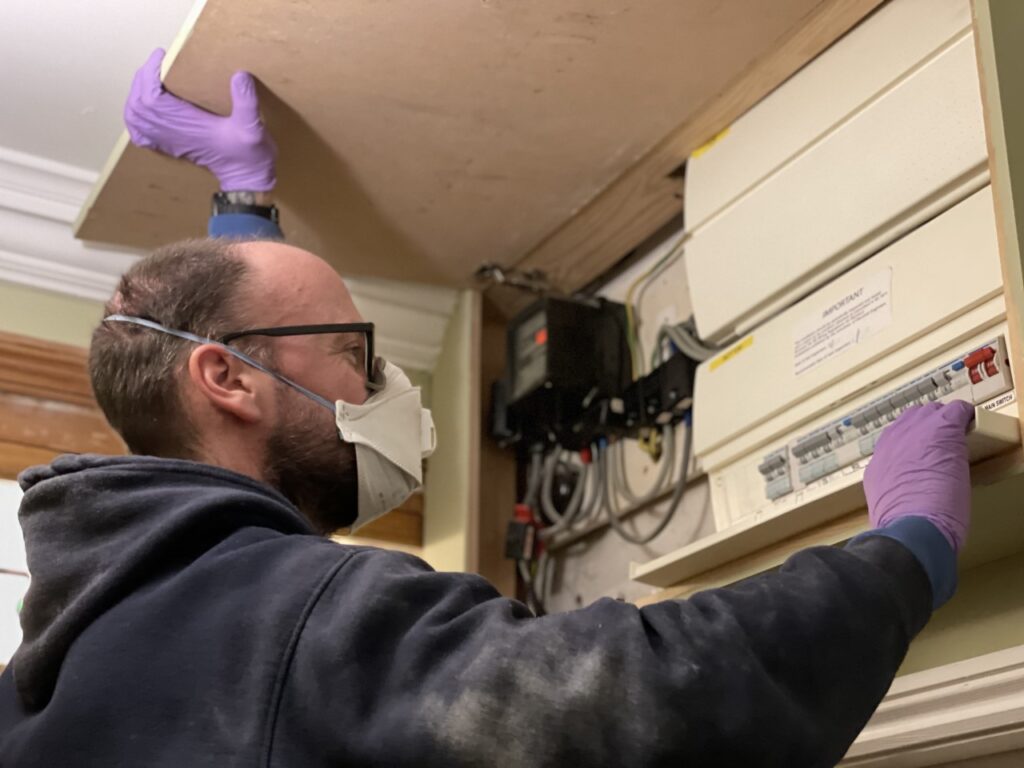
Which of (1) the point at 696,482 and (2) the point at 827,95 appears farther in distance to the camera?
(1) the point at 696,482

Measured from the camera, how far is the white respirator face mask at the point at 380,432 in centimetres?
115

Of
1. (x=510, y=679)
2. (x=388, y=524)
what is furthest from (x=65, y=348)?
(x=510, y=679)

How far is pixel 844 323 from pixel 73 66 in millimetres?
1076

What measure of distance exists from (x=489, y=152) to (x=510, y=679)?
1034 mm

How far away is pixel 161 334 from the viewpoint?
44.7 inches

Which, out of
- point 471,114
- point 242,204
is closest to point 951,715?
point 471,114

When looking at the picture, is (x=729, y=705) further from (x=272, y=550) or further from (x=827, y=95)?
(x=827, y=95)

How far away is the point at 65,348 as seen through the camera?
1.88m

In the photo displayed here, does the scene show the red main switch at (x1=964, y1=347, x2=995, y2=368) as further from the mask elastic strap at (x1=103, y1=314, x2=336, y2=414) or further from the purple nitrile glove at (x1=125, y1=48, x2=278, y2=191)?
the purple nitrile glove at (x1=125, y1=48, x2=278, y2=191)

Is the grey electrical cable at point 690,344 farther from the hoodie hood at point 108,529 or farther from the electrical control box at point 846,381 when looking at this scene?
the hoodie hood at point 108,529

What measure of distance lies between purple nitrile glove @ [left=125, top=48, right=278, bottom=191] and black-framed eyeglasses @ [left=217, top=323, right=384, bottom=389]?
19.0 inches

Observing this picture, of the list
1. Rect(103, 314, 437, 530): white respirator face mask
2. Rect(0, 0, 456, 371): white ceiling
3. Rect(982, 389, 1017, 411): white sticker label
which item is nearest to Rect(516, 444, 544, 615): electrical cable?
Rect(0, 0, 456, 371): white ceiling

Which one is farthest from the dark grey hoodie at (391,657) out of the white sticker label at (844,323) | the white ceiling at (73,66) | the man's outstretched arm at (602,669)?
the white ceiling at (73,66)

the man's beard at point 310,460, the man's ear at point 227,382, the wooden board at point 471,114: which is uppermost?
the wooden board at point 471,114
